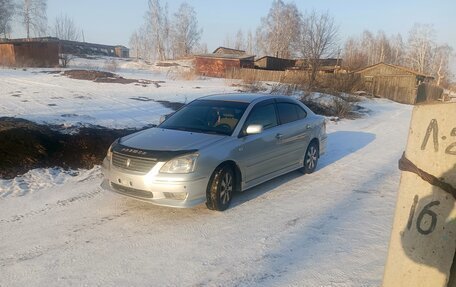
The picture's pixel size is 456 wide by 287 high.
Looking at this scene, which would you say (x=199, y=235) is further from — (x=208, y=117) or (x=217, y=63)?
(x=217, y=63)

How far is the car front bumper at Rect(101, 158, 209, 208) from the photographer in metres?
4.88

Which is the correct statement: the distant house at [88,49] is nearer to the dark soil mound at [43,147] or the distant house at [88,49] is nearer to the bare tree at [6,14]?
the bare tree at [6,14]

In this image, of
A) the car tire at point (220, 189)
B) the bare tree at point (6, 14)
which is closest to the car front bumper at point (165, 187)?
the car tire at point (220, 189)

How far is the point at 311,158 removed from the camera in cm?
Answer: 766

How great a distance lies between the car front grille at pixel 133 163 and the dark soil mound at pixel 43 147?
2.39 metres

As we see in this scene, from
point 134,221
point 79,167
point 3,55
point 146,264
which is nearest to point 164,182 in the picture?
point 134,221

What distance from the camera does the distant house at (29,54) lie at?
112ft

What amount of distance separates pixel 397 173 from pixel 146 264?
19.3 ft

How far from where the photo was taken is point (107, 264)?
3852mm

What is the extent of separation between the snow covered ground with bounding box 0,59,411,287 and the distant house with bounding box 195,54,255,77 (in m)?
40.5

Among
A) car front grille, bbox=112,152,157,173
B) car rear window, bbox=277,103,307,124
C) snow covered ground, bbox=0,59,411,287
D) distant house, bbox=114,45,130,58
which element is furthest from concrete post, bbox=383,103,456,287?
distant house, bbox=114,45,130,58

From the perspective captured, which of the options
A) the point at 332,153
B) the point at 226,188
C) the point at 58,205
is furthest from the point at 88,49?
the point at 226,188

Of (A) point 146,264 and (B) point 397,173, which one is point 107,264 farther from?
(B) point 397,173

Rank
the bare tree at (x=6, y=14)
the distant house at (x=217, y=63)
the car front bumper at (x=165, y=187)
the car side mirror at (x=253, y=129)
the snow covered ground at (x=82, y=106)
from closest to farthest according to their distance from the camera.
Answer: the car front bumper at (x=165, y=187) < the car side mirror at (x=253, y=129) < the snow covered ground at (x=82, y=106) < the distant house at (x=217, y=63) < the bare tree at (x=6, y=14)
